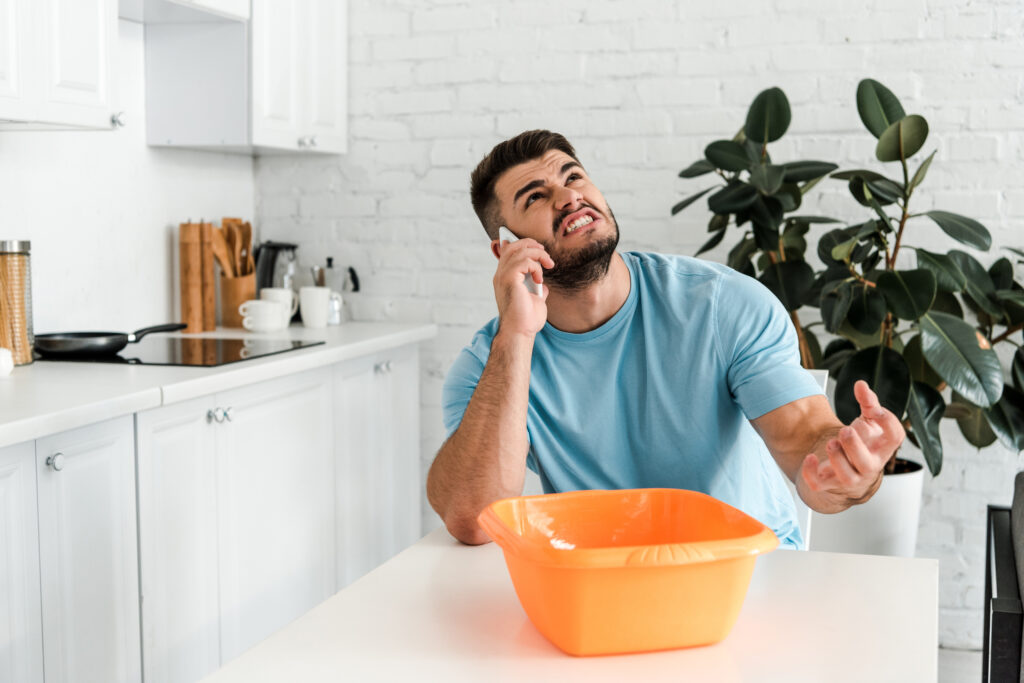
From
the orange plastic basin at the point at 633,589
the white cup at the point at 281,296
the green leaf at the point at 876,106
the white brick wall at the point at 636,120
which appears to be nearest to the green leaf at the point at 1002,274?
the white brick wall at the point at 636,120

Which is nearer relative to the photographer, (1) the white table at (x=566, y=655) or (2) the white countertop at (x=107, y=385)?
(1) the white table at (x=566, y=655)

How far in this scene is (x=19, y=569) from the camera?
179 centimetres

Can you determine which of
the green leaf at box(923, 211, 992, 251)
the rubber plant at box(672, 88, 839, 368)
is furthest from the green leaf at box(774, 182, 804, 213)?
the green leaf at box(923, 211, 992, 251)

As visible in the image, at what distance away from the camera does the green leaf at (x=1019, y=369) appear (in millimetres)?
2572

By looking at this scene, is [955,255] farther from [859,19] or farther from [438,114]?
[438,114]

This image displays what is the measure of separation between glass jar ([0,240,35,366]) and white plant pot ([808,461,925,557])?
2044 millimetres

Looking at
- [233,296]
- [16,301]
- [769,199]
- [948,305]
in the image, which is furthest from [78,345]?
[948,305]

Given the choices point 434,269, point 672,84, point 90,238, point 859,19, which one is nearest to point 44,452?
point 90,238

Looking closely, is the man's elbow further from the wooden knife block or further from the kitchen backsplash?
the wooden knife block

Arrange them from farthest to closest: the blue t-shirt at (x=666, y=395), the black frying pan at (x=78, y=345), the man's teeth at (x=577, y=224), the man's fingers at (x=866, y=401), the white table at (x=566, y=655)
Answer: the black frying pan at (x=78, y=345) < the man's teeth at (x=577, y=224) < the blue t-shirt at (x=666, y=395) < the man's fingers at (x=866, y=401) < the white table at (x=566, y=655)

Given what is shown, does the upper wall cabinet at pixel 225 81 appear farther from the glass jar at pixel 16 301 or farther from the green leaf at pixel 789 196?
the green leaf at pixel 789 196

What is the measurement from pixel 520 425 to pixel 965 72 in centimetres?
207

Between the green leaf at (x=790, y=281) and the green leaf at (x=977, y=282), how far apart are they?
0.37 metres

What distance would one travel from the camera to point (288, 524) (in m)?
2.72
